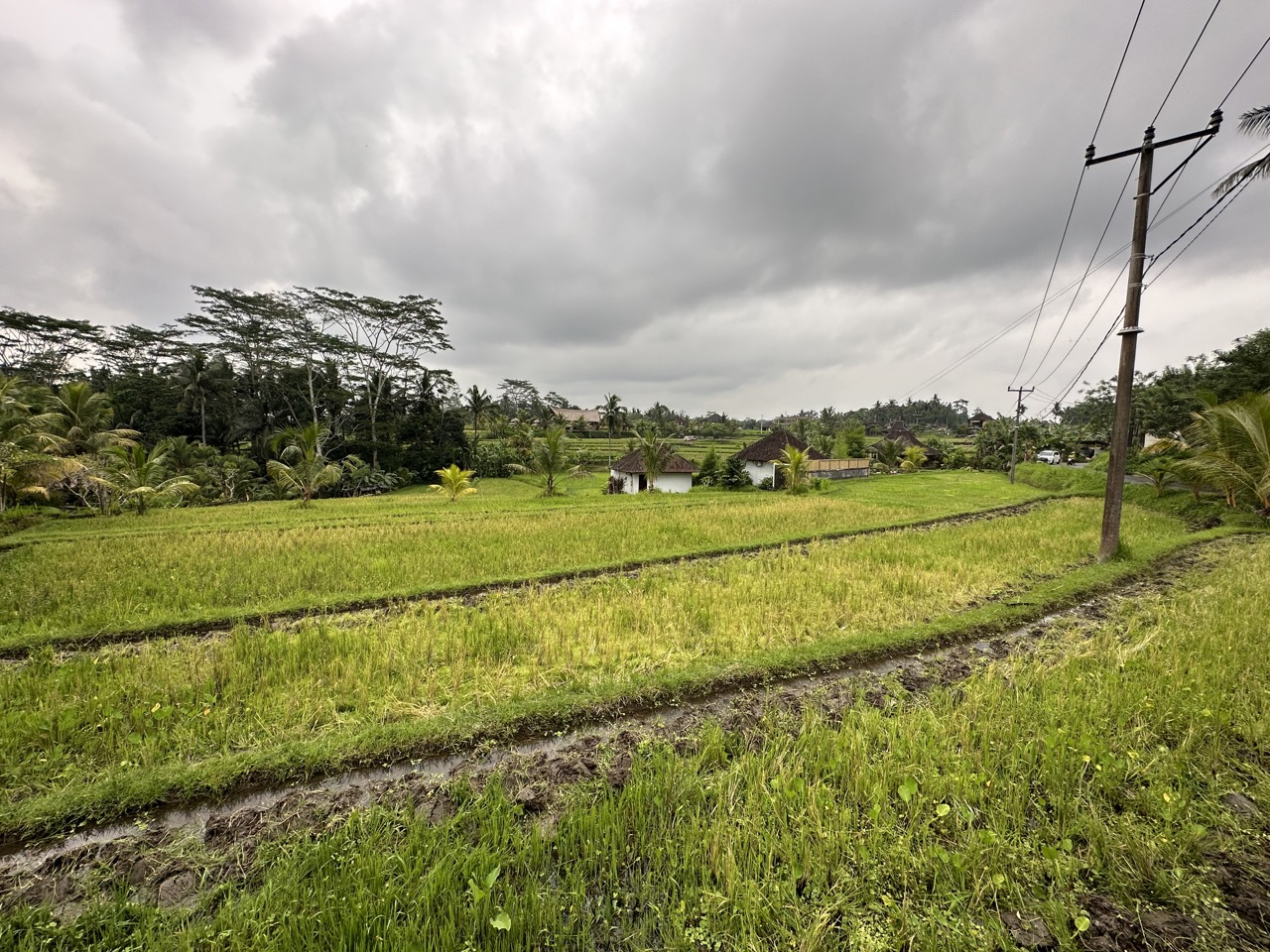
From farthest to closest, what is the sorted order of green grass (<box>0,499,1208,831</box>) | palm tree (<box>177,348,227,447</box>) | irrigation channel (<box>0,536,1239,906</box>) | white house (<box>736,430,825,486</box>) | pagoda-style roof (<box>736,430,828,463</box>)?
pagoda-style roof (<box>736,430,828,463</box>) → white house (<box>736,430,825,486</box>) → palm tree (<box>177,348,227,447</box>) → green grass (<box>0,499,1208,831</box>) → irrigation channel (<box>0,536,1239,906</box>)

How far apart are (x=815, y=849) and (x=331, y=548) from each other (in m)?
10.9

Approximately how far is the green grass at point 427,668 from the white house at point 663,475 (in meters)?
19.9

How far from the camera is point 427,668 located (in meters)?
5.08

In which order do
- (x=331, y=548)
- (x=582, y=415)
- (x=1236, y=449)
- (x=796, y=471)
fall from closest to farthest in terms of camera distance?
(x=331, y=548) → (x=1236, y=449) → (x=796, y=471) → (x=582, y=415)

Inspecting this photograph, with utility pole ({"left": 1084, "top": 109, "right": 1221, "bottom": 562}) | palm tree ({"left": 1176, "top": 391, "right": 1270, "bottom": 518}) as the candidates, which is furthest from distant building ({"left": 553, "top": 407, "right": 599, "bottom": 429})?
utility pole ({"left": 1084, "top": 109, "right": 1221, "bottom": 562})

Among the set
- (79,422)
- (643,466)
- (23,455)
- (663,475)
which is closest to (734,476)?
(663,475)

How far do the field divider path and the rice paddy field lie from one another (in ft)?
0.16

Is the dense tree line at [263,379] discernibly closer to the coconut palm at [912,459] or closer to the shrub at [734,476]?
the shrub at [734,476]

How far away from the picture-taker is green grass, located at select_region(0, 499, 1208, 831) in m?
3.57

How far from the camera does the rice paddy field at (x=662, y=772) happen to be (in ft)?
7.61

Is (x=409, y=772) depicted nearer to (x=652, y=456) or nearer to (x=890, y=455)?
(x=652, y=456)

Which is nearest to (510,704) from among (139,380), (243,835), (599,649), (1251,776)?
(599,649)

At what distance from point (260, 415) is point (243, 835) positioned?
1403 inches

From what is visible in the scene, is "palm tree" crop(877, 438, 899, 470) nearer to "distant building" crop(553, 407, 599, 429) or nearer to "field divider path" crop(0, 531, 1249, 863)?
"distant building" crop(553, 407, 599, 429)
